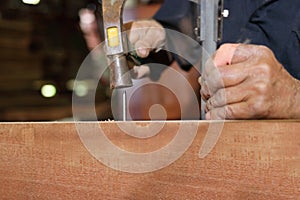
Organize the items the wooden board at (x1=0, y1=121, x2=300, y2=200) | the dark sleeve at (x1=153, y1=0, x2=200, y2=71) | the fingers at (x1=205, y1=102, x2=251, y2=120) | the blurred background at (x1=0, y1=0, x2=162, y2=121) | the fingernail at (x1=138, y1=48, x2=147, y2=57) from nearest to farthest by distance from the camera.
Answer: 1. the wooden board at (x1=0, y1=121, x2=300, y2=200)
2. the fingers at (x1=205, y1=102, x2=251, y2=120)
3. the fingernail at (x1=138, y1=48, x2=147, y2=57)
4. the dark sleeve at (x1=153, y1=0, x2=200, y2=71)
5. the blurred background at (x1=0, y1=0, x2=162, y2=121)

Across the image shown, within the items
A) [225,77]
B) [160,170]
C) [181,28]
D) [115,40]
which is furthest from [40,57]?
[160,170]

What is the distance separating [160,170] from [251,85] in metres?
0.21

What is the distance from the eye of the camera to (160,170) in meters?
0.44

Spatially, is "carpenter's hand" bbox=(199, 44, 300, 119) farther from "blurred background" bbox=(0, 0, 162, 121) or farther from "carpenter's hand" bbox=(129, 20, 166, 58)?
"blurred background" bbox=(0, 0, 162, 121)

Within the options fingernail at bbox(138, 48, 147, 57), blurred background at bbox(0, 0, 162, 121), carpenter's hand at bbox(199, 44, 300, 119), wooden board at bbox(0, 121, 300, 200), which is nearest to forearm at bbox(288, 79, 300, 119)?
carpenter's hand at bbox(199, 44, 300, 119)

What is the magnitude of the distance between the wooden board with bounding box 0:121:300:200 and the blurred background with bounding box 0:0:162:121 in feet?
4.84

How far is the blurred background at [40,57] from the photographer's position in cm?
205

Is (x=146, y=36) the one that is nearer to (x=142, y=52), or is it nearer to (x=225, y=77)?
(x=142, y=52)

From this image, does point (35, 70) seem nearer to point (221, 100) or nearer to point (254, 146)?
point (221, 100)

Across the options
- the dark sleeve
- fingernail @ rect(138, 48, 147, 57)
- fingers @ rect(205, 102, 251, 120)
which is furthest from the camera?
the dark sleeve

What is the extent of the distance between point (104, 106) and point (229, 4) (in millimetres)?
1148

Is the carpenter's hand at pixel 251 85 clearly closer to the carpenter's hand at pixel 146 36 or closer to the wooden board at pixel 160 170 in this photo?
the wooden board at pixel 160 170

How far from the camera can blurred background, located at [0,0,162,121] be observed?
2.05 metres

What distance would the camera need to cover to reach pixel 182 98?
1271mm
